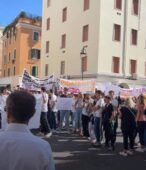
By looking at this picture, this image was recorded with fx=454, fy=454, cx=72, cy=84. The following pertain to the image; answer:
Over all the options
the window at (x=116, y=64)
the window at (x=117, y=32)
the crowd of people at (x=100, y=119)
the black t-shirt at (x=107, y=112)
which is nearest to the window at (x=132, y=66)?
the window at (x=116, y=64)

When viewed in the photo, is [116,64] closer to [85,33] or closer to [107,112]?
[85,33]

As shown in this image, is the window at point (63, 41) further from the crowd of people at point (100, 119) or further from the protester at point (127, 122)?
the protester at point (127, 122)

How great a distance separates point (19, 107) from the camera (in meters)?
3.10

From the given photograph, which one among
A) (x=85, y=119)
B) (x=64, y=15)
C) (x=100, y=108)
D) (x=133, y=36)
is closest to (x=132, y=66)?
(x=133, y=36)

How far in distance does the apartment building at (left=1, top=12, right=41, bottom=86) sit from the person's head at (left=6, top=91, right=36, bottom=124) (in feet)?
188

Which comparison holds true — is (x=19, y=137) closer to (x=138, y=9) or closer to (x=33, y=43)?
(x=138, y=9)

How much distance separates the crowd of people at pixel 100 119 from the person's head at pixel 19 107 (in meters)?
8.84

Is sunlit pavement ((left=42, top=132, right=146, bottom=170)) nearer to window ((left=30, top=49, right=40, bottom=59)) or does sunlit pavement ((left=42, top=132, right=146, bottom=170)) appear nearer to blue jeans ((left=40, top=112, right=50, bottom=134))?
blue jeans ((left=40, top=112, right=50, bottom=134))

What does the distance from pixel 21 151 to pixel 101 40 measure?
119 feet

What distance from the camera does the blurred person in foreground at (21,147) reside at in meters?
2.95

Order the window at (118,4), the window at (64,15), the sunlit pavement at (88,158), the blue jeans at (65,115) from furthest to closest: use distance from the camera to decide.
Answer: the window at (64,15) < the window at (118,4) < the blue jeans at (65,115) < the sunlit pavement at (88,158)

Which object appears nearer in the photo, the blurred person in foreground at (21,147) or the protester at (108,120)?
the blurred person in foreground at (21,147)

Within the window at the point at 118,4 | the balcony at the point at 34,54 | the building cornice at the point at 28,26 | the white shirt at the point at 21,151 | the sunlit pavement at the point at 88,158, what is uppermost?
the building cornice at the point at 28,26

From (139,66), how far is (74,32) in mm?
6909
